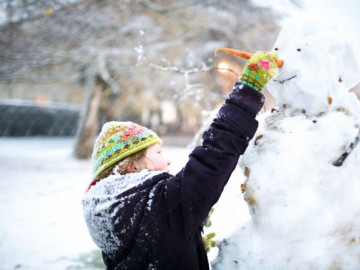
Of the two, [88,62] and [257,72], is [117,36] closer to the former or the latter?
[88,62]

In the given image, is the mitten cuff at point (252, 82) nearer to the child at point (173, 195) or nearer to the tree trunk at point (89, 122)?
the child at point (173, 195)

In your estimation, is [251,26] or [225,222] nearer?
[225,222]

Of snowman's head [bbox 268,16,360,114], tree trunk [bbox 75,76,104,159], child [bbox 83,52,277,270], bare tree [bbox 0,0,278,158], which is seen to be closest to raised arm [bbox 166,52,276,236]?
child [bbox 83,52,277,270]

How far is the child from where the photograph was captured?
3.34 ft

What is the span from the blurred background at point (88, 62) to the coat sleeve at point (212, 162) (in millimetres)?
2431

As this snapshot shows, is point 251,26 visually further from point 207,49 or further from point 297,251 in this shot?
point 297,251

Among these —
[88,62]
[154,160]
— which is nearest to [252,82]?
[154,160]

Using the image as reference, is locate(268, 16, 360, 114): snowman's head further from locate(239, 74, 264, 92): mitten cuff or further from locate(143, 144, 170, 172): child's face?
locate(143, 144, 170, 172): child's face

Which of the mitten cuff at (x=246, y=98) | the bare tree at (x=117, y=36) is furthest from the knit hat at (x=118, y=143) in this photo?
the bare tree at (x=117, y=36)

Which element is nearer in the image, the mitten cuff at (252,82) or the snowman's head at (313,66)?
the mitten cuff at (252,82)

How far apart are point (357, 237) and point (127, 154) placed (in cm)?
101

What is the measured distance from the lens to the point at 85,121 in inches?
378

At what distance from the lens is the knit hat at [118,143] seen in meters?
1.22

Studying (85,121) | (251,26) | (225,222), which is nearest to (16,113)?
(85,121)
